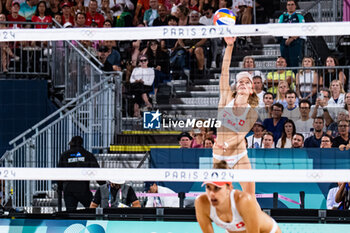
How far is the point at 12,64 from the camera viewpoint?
13211 millimetres

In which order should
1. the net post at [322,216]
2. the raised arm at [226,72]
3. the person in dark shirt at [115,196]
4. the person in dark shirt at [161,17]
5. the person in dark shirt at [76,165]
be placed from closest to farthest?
the raised arm at [226,72], the net post at [322,216], the person in dark shirt at [115,196], the person in dark shirt at [76,165], the person in dark shirt at [161,17]

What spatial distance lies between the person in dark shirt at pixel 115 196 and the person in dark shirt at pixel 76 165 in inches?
9.6

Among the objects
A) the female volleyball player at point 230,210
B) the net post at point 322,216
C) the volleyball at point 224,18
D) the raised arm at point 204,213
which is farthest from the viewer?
the net post at point 322,216

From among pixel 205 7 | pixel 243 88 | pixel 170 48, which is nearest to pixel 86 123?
pixel 170 48

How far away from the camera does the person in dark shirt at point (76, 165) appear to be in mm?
9469

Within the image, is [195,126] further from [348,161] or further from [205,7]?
[205,7]

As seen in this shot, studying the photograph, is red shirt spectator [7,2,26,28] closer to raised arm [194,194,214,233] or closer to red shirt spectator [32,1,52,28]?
red shirt spectator [32,1,52,28]

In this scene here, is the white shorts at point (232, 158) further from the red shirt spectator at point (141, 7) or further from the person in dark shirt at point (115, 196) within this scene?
the red shirt spectator at point (141, 7)

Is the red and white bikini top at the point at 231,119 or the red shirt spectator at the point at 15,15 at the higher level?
the red shirt spectator at the point at 15,15

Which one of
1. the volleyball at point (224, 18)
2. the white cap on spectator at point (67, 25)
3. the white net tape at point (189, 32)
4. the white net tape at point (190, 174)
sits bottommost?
the white net tape at point (190, 174)

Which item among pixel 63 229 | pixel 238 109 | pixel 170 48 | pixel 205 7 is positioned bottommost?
pixel 63 229

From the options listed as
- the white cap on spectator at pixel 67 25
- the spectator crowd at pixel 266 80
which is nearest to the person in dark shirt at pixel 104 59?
the spectator crowd at pixel 266 80

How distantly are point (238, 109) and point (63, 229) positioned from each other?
2.32 metres

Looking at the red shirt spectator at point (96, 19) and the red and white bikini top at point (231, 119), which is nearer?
the red and white bikini top at point (231, 119)
